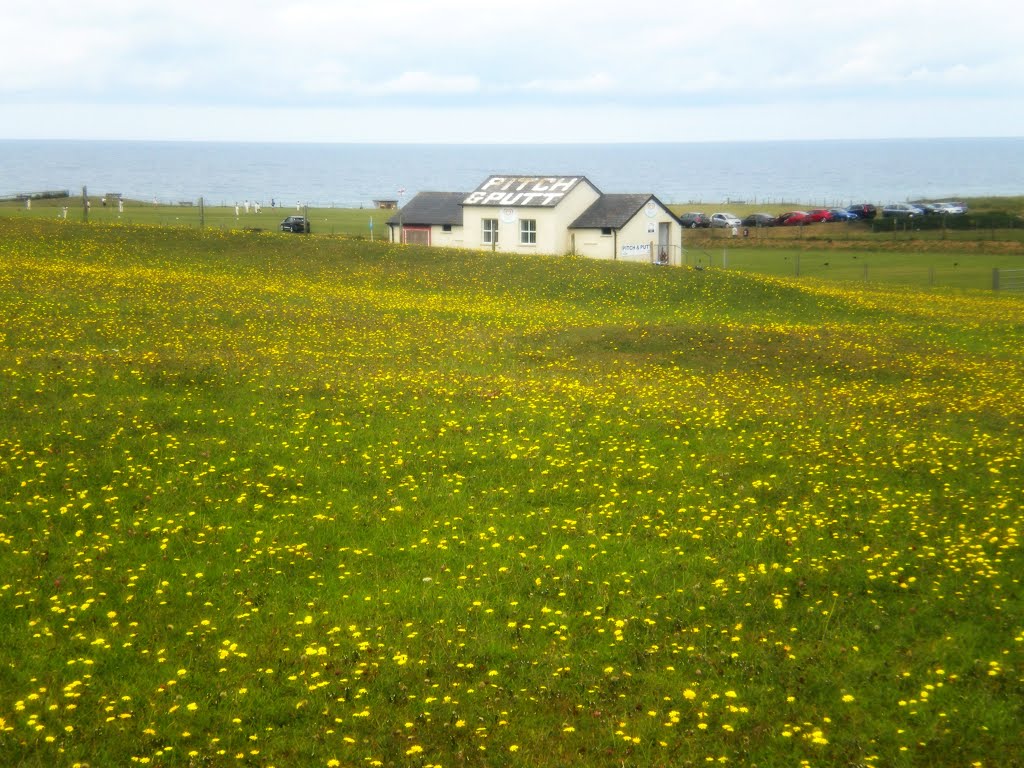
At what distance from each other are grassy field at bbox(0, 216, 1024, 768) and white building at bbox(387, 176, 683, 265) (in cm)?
2959

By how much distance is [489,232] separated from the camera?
6097 centimetres

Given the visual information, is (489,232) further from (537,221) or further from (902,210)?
(902,210)

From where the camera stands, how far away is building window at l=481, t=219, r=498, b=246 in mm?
60688

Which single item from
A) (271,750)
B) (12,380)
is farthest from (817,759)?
(12,380)

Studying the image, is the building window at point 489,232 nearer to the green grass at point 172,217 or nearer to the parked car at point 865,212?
the green grass at point 172,217

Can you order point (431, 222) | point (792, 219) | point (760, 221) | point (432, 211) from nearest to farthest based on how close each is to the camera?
point (431, 222) < point (432, 211) < point (792, 219) < point (760, 221)

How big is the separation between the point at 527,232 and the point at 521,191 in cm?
322

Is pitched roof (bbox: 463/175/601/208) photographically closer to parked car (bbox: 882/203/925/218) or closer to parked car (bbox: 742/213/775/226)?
parked car (bbox: 742/213/775/226)

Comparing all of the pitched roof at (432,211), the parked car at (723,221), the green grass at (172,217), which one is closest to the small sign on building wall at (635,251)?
the pitched roof at (432,211)

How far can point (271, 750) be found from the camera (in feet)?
28.5

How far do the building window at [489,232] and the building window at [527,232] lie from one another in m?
1.82

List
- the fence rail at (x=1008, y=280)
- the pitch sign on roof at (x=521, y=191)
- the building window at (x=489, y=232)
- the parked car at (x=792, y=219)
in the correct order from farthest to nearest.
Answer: the parked car at (x=792, y=219)
the building window at (x=489, y=232)
the pitch sign on roof at (x=521, y=191)
the fence rail at (x=1008, y=280)

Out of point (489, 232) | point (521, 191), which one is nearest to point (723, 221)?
point (521, 191)

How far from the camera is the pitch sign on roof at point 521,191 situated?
194 feet
